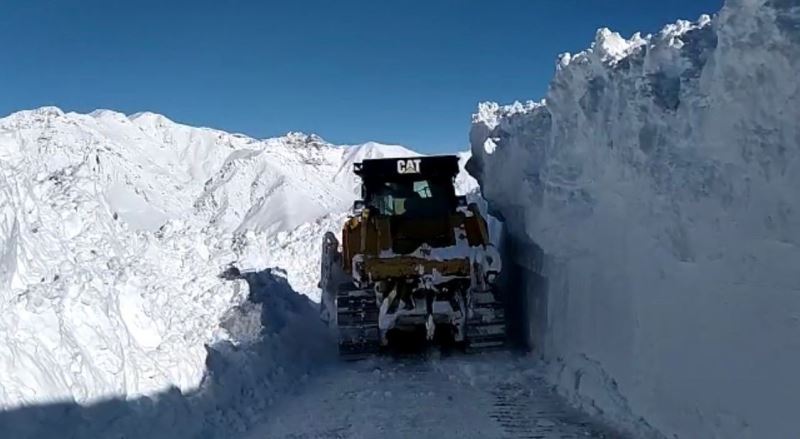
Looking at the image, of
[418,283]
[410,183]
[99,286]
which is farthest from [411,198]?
[99,286]

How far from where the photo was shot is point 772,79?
15.1 feet

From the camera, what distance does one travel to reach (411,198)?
11.4m

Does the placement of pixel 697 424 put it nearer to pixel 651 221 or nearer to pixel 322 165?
pixel 651 221

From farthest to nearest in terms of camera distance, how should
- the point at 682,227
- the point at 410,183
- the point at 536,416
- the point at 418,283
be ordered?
the point at 410,183
the point at 418,283
the point at 536,416
the point at 682,227

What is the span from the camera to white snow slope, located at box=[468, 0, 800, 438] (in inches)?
180

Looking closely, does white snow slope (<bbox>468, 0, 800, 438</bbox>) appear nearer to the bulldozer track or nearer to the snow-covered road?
the bulldozer track

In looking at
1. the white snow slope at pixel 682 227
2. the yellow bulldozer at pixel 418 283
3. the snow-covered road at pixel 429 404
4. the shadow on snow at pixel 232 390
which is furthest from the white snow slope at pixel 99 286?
the white snow slope at pixel 682 227

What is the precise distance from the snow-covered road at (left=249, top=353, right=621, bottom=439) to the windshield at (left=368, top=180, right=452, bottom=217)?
2.43 m

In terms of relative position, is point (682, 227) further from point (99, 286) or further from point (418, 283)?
point (99, 286)

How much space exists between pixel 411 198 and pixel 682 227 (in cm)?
602

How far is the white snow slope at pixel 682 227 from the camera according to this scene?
15.0ft

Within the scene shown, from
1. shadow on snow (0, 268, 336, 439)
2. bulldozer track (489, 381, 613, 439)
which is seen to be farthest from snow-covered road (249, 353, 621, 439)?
shadow on snow (0, 268, 336, 439)

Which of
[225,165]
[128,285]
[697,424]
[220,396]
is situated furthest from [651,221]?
[225,165]

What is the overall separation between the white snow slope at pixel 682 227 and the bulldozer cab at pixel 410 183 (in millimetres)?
2265
